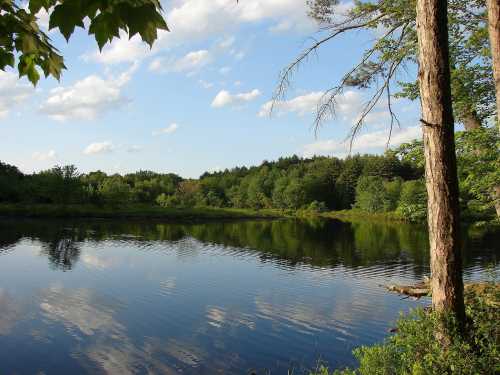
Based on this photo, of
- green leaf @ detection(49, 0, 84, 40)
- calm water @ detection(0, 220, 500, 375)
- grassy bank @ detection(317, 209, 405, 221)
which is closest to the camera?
green leaf @ detection(49, 0, 84, 40)

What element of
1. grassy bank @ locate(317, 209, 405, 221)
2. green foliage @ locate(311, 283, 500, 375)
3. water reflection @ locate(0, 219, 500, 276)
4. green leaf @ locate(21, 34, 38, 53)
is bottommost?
water reflection @ locate(0, 219, 500, 276)

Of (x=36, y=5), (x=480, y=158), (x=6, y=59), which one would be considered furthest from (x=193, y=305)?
(x=36, y=5)

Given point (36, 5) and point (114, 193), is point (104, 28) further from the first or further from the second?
point (114, 193)

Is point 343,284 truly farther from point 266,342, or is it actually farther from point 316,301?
point 266,342

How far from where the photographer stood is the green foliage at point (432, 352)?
15.9 ft

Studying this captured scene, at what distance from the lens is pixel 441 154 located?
5410 mm

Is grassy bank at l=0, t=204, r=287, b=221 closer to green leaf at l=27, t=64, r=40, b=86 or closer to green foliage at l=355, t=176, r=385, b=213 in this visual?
green foliage at l=355, t=176, r=385, b=213

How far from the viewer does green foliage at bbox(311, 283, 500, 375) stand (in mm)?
4852

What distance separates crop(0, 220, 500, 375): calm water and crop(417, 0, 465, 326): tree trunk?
8.19 metres

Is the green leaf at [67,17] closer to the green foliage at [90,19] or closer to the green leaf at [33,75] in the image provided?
the green foliage at [90,19]

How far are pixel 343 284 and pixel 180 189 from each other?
9431 centimetres

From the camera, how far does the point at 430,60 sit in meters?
5.38

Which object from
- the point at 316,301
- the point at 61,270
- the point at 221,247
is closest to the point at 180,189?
the point at 221,247

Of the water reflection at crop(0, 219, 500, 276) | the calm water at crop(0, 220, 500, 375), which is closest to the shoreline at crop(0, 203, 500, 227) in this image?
the water reflection at crop(0, 219, 500, 276)
